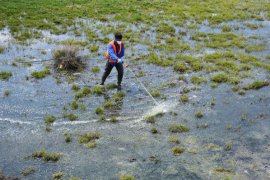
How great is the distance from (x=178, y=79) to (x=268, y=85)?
3.95m

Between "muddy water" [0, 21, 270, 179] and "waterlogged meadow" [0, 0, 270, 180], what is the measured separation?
0.04 meters

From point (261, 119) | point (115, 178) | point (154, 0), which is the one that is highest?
point (154, 0)

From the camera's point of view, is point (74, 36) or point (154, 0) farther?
point (154, 0)

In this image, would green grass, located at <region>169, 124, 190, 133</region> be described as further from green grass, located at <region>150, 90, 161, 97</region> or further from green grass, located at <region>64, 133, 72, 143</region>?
green grass, located at <region>64, 133, 72, 143</region>

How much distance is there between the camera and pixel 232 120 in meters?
13.8

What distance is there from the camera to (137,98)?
15414mm

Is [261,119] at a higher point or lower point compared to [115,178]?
higher

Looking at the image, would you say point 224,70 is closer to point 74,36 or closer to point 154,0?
point 74,36

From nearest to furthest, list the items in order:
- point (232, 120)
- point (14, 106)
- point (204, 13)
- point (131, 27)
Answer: point (232, 120), point (14, 106), point (131, 27), point (204, 13)

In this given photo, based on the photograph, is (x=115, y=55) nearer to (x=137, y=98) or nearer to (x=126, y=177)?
(x=137, y=98)

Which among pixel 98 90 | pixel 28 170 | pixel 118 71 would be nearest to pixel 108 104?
pixel 98 90

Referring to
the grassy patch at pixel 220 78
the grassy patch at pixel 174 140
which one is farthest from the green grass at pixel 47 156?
the grassy patch at pixel 220 78

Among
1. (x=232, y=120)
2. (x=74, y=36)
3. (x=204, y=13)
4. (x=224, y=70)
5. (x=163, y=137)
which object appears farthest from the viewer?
(x=204, y=13)

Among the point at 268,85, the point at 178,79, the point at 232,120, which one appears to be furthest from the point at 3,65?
the point at 268,85
